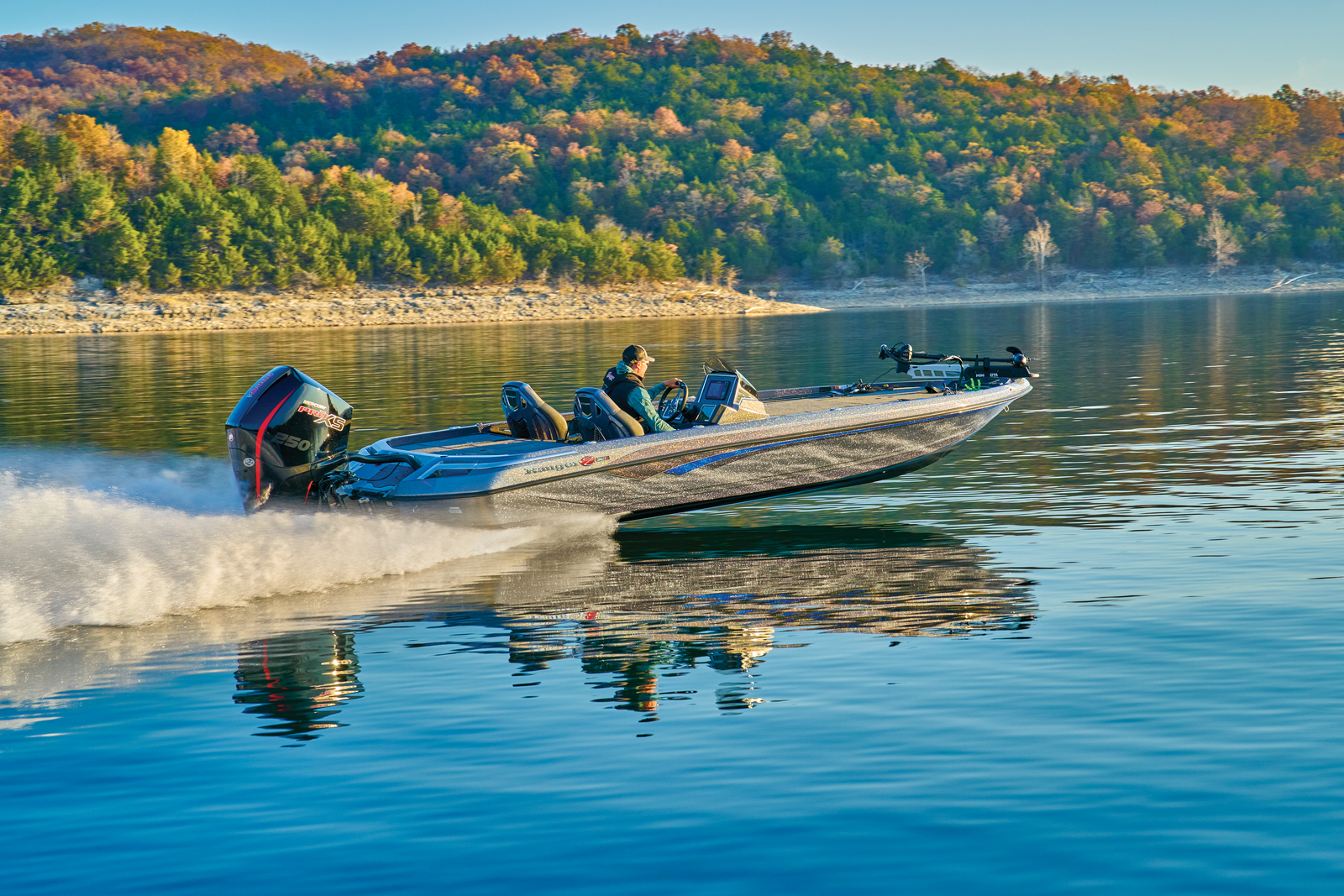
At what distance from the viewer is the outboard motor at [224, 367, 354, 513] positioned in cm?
970

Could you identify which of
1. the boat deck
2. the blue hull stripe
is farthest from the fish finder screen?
the boat deck

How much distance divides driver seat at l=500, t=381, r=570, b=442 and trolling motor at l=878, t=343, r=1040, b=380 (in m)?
4.11

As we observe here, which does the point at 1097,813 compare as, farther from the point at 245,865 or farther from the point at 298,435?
the point at 298,435

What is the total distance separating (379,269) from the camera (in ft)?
300

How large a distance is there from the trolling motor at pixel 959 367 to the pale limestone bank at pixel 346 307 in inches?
2312

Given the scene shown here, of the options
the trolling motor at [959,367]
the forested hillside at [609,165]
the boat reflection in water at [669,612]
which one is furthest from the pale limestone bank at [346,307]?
the boat reflection in water at [669,612]

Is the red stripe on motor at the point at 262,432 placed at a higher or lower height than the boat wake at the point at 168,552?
higher

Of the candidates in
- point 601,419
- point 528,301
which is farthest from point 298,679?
point 528,301

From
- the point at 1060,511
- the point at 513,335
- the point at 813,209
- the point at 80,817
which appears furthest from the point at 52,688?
the point at 813,209

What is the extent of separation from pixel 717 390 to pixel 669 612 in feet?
11.2

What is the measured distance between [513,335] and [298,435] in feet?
144

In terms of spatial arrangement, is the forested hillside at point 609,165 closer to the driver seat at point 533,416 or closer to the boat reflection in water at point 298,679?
the driver seat at point 533,416

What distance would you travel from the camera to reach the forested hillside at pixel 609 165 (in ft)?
291

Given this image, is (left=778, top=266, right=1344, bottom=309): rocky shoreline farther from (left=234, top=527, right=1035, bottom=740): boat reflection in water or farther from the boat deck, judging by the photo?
(left=234, top=527, right=1035, bottom=740): boat reflection in water
